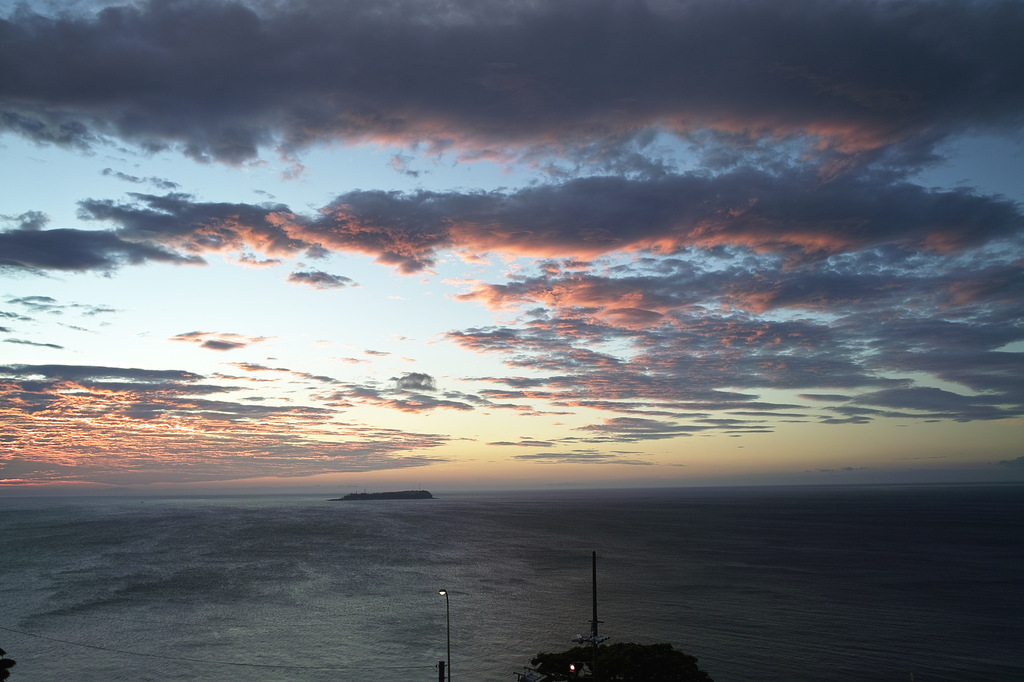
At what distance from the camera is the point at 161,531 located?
180m

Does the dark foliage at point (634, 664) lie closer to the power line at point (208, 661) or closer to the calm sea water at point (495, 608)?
the calm sea water at point (495, 608)

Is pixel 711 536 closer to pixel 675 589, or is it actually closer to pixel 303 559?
pixel 675 589

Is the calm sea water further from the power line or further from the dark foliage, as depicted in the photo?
the dark foliage

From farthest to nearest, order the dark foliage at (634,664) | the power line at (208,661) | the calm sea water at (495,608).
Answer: the calm sea water at (495,608)
the power line at (208,661)
the dark foliage at (634,664)

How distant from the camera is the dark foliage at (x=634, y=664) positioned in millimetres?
37656

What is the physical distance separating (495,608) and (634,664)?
41.0 meters

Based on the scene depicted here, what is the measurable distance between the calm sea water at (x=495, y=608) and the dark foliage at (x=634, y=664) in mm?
13912

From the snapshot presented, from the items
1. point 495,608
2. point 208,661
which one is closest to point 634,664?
point 208,661

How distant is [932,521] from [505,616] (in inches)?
7284

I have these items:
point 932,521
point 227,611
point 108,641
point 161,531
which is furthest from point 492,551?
point 932,521

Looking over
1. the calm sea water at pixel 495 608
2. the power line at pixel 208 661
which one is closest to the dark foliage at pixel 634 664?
the calm sea water at pixel 495 608

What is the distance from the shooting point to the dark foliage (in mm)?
37656

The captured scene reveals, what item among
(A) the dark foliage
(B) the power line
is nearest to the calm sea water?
(B) the power line

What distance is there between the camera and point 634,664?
38531 mm
